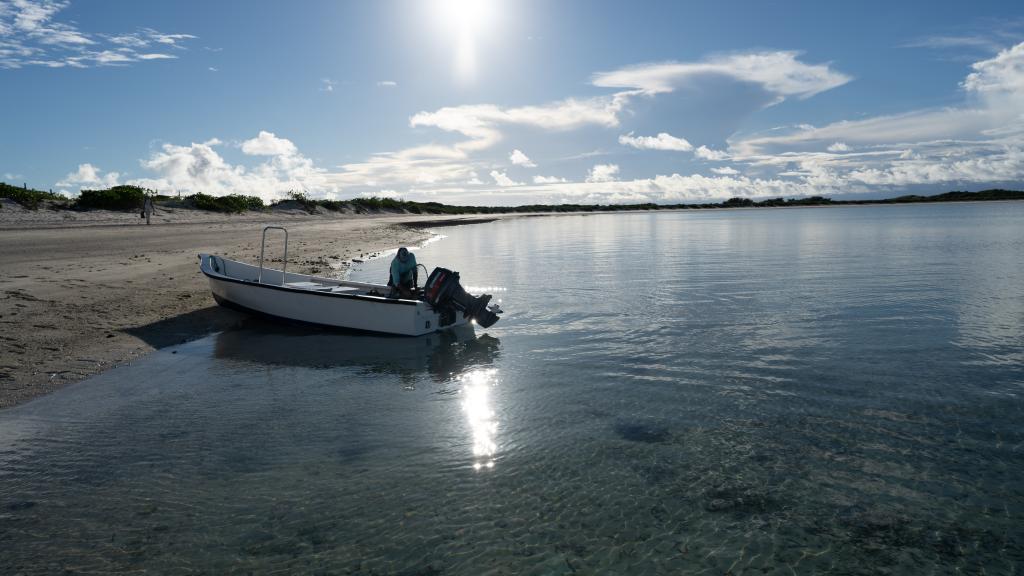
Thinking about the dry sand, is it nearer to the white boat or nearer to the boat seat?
the white boat

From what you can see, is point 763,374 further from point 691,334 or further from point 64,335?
point 64,335

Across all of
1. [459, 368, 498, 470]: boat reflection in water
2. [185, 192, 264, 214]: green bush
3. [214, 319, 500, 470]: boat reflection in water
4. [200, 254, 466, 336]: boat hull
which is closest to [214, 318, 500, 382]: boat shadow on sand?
[214, 319, 500, 470]: boat reflection in water

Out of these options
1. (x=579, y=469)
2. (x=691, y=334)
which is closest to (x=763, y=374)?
(x=691, y=334)

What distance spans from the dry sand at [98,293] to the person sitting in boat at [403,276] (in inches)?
182

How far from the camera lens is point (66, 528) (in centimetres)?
580

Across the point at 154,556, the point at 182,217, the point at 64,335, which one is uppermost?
the point at 182,217

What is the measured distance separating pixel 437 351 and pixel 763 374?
668 centimetres

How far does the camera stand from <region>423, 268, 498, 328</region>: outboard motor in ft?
46.2

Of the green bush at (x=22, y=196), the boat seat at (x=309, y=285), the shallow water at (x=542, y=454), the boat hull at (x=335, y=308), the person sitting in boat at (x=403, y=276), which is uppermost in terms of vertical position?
the green bush at (x=22, y=196)

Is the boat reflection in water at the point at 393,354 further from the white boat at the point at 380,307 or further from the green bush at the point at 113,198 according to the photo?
the green bush at the point at 113,198

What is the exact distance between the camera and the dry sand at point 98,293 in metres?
11.1

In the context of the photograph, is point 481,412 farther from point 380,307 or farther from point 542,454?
point 380,307

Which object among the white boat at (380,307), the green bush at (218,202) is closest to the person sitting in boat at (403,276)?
the white boat at (380,307)

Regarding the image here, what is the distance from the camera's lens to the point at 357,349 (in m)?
13.1
